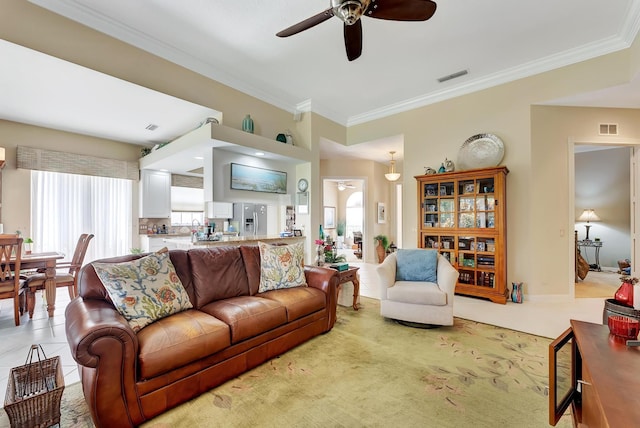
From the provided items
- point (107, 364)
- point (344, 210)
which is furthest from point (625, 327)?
point (344, 210)

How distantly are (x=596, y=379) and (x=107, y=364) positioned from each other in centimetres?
236

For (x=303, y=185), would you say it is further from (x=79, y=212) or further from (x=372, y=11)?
(x=79, y=212)

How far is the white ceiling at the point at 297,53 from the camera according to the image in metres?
2.81

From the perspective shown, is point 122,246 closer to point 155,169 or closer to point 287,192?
point 155,169

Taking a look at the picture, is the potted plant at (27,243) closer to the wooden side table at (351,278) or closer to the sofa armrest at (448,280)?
the wooden side table at (351,278)

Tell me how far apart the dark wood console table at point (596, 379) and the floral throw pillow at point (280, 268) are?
2.16m

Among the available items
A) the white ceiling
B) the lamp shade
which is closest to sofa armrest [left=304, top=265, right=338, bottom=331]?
the white ceiling

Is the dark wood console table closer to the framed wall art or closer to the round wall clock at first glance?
the round wall clock

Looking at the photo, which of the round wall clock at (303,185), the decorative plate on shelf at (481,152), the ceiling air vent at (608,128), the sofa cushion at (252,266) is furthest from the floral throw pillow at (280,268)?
the ceiling air vent at (608,128)

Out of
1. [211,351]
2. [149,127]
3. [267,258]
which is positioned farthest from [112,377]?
[149,127]

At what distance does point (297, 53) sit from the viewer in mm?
3572

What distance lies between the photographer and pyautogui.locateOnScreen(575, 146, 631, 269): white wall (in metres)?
6.26

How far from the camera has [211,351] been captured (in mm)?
1929

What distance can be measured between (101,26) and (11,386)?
3.30m
